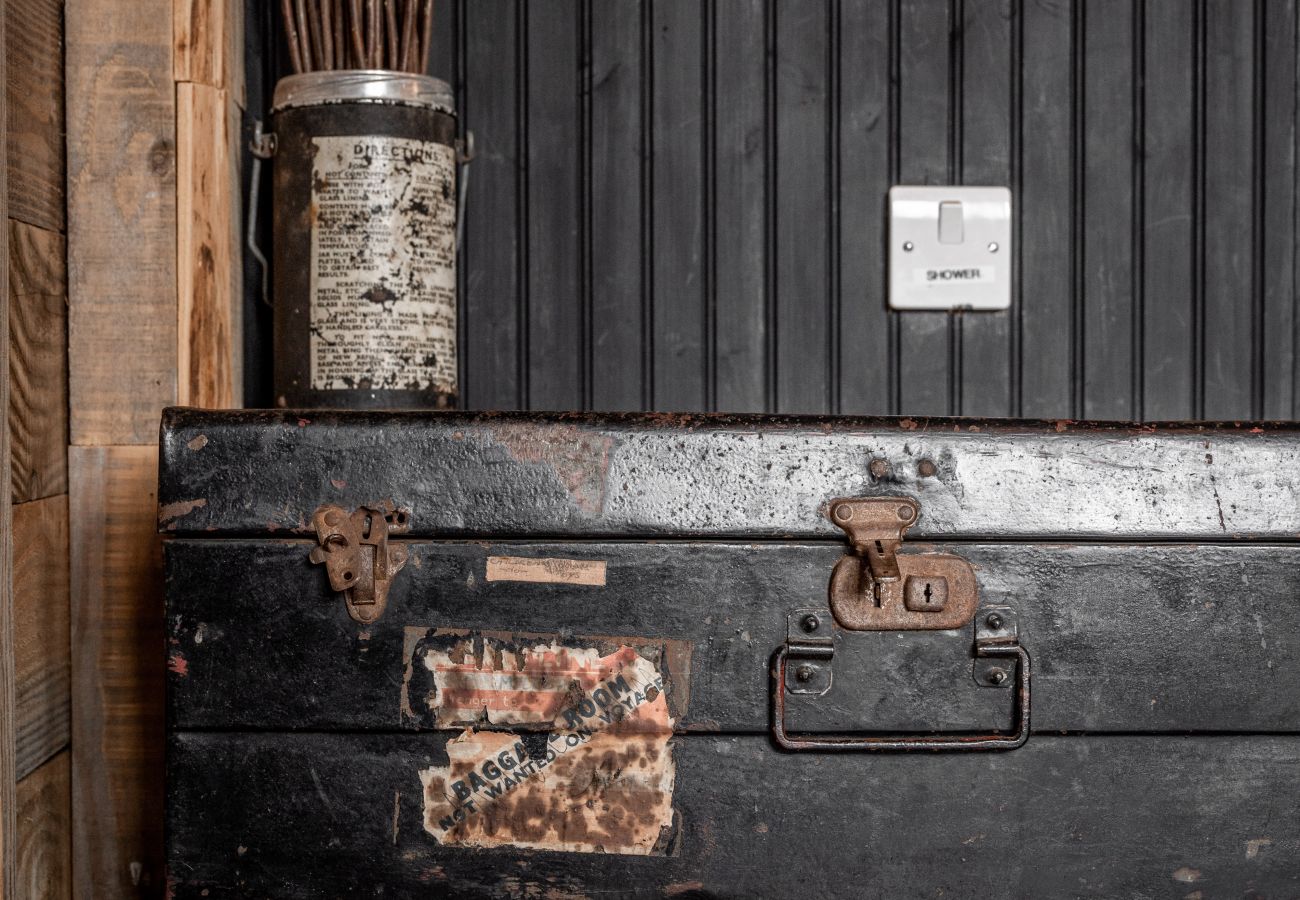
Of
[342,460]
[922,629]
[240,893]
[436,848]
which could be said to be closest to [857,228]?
[922,629]

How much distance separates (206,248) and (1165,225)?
3.60ft

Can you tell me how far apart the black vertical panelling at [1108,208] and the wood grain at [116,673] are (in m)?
1.06

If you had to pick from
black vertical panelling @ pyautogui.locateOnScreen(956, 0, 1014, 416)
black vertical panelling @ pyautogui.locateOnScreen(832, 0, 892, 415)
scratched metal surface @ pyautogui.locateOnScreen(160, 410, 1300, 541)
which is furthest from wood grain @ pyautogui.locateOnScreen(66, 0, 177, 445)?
black vertical panelling @ pyautogui.locateOnScreen(956, 0, 1014, 416)

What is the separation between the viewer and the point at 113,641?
0.97 meters

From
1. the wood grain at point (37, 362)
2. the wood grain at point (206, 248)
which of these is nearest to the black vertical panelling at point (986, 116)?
the wood grain at point (206, 248)

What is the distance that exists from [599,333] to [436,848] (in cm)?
64

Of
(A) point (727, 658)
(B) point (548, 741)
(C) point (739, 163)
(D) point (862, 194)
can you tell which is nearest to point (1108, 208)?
(D) point (862, 194)

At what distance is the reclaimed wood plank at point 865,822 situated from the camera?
0.79 m

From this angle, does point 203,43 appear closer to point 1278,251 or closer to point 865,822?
point 865,822

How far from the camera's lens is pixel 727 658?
0.80 metres

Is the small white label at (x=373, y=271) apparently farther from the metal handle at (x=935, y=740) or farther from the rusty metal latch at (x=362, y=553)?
the metal handle at (x=935, y=740)

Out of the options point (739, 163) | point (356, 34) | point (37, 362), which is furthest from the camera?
point (739, 163)

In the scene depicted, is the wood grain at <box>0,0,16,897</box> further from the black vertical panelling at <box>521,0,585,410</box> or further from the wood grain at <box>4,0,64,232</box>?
the black vertical panelling at <box>521,0,585,410</box>

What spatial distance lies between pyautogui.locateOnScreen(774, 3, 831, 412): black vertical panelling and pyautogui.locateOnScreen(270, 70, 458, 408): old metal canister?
419 millimetres
